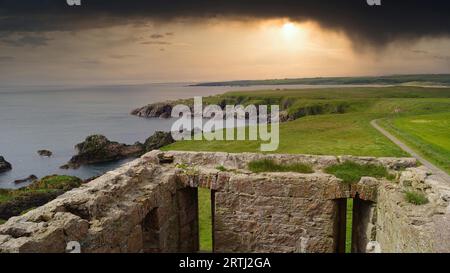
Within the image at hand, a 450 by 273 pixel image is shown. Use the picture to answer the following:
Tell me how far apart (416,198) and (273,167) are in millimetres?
3879

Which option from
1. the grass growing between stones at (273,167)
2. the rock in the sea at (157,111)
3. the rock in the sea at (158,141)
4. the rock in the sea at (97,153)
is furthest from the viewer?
the rock in the sea at (157,111)

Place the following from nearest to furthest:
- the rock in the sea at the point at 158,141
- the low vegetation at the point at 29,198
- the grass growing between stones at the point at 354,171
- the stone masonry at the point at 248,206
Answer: the stone masonry at the point at 248,206
the grass growing between stones at the point at 354,171
the low vegetation at the point at 29,198
the rock in the sea at the point at 158,141

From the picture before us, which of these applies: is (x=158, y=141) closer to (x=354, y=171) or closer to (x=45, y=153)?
(x=45, y=153)

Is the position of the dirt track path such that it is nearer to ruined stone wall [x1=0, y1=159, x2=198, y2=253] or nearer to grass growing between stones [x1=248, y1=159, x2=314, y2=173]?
grass growing between stones [x1=248, y1=159, x2=314, y2=173]

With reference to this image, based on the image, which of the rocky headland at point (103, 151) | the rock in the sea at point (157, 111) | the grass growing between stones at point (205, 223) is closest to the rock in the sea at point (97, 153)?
the rocky headland at point (103, 151)

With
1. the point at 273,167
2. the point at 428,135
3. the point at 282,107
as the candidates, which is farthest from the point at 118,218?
the point at 282,107

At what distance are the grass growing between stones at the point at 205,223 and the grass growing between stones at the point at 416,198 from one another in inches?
275

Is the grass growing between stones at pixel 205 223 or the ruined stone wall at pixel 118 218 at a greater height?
the ruined stone wall at pixel 118 218

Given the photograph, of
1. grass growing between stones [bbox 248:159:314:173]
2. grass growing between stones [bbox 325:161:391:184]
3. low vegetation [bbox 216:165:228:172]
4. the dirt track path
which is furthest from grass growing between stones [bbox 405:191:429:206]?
the dirt track path

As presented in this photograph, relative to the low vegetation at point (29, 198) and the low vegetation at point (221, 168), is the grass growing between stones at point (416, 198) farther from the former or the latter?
the low vegetation at point (29, 198)

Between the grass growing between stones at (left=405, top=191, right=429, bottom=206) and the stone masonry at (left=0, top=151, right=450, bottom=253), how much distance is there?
134 mm

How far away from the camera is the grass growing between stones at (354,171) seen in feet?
32.8

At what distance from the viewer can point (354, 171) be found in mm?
10359
